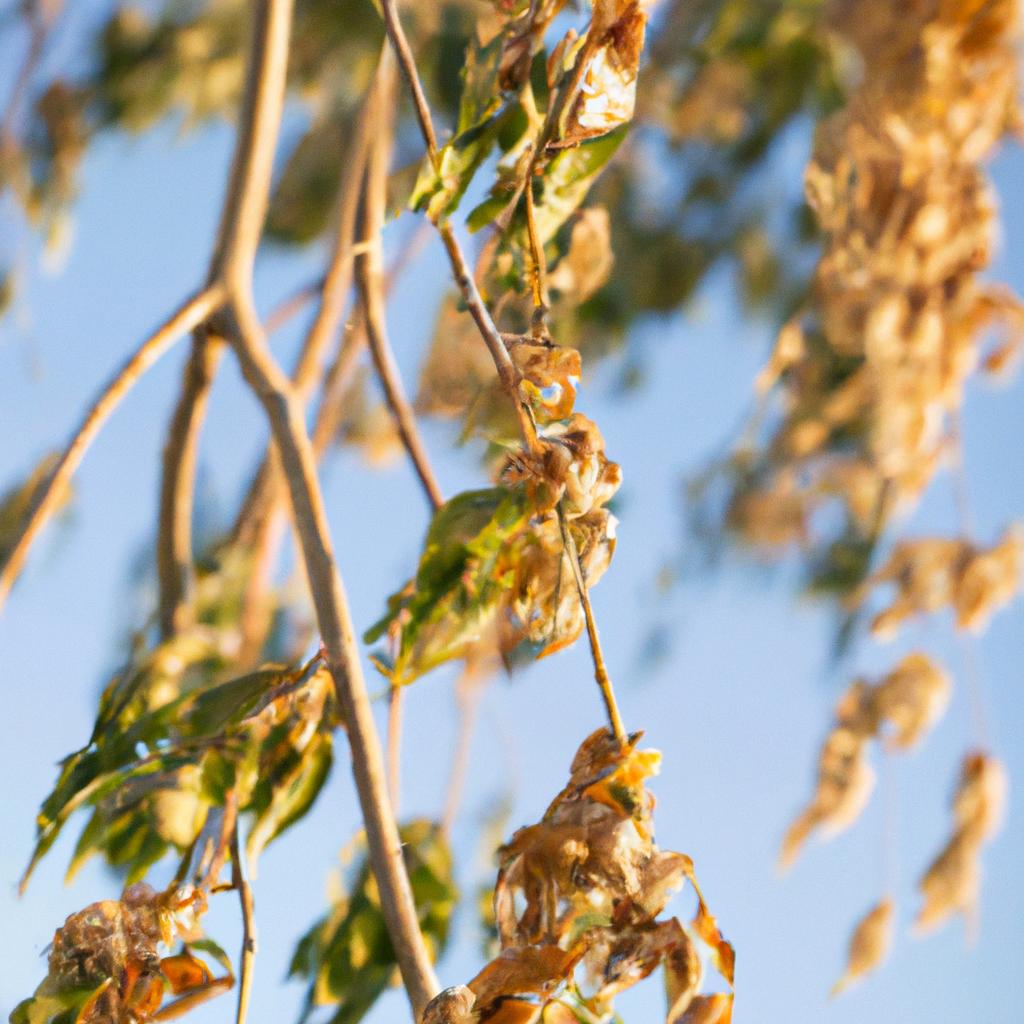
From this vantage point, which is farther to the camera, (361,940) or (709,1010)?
(361,940)

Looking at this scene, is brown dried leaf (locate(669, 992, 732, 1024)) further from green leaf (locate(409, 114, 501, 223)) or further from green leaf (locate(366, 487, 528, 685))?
green leaf (locate(409, 114, 501, 223))

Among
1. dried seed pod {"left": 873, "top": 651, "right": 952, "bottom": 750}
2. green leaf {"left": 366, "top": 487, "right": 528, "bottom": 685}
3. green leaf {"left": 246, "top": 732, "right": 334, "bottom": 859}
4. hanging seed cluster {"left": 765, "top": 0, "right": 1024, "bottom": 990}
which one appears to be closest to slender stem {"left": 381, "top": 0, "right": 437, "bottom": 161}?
green leaf {"left": 366, "top": 487, "right": 528, "bottom": 685}

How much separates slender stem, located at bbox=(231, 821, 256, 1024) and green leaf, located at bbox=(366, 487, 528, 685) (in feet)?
0.30

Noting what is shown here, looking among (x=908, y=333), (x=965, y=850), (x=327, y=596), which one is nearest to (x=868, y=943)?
(x=965, y=850)

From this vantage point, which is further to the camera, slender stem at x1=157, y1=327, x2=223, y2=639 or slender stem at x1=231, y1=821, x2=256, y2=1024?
slender stem at x1=157, y1=327, x2=223, y2=639

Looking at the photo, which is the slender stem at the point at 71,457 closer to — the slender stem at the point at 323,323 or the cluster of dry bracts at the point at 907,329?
the slender stem at the point at 323,323

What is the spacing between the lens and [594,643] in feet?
1.35

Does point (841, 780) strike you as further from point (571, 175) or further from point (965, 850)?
point (571, 175)

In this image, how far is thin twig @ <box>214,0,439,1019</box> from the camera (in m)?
0.49

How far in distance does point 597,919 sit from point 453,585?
17 cm

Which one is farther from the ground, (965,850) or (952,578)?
(952,578)

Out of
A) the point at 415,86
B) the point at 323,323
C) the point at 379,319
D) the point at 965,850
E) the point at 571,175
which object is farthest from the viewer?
the point at 965,850

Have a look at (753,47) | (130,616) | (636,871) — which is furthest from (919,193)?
(636,871)

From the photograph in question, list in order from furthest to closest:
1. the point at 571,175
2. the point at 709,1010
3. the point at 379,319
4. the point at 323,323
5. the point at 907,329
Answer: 1. the point at 907,329
2. the point at 323,323
3. the point at 379,319
4. the point at 571,175
5. the point at 709,1010
